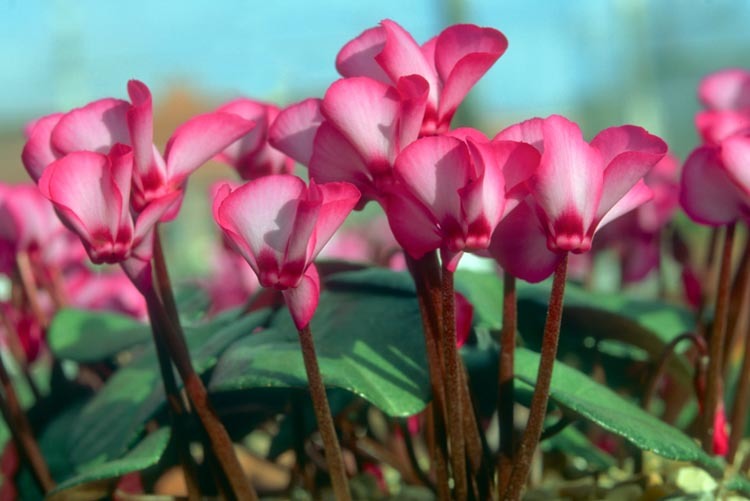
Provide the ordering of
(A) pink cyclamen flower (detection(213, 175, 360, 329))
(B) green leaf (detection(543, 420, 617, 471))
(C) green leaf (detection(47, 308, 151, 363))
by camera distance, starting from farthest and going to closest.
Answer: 1. (C) green leaf (detection(47, 308, 151, 363))
2. (B) green leaf (detection(543, 420, 617, 471))
3. (A) pink cyclamen flower (detection(213, 175, 360, 329))

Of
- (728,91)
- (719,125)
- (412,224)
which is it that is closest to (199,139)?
(412,224)

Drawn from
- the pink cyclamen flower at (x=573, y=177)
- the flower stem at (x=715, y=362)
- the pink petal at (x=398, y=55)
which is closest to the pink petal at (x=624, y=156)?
the pink cyclamen flower at (x=573, y=177)

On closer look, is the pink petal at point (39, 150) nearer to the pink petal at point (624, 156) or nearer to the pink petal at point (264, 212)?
the pink petal at point (264, 212)

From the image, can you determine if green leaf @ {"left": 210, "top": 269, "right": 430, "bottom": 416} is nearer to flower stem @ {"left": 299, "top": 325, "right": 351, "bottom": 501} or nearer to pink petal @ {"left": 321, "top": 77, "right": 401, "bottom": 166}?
flower stem @ {"left": 299, "top": 325, "right": 351, "bottom": 501}

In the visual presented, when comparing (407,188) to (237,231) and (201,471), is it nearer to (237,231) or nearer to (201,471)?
(237,231)

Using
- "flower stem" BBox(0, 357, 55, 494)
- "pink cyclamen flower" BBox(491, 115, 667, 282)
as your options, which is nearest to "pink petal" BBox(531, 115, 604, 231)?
"pink cyclamen flower" BBox(491, 115, 667, 282)
